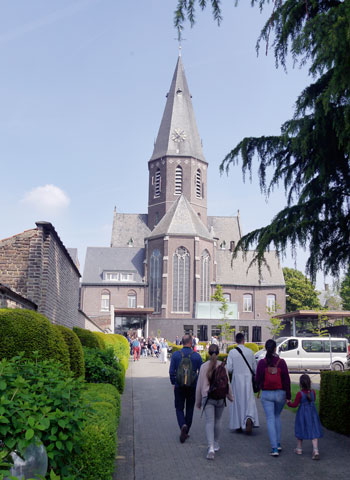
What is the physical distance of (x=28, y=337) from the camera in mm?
6391

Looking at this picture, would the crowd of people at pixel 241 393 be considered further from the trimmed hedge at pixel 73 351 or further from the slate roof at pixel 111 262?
the slate roof at pixel 111 262

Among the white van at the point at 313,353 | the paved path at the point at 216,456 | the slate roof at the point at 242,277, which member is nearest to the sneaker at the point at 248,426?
the paved path at the point at 216,456

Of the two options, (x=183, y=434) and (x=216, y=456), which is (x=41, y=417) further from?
(x=183, y=434)

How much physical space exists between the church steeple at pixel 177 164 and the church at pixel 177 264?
14 centimetres

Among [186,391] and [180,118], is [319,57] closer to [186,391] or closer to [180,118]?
[186,391]

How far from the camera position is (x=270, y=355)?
7551 millimetres

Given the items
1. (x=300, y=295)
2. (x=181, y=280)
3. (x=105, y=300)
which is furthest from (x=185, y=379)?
(x=300, y=295)

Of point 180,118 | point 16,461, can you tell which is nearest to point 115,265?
point 180,118

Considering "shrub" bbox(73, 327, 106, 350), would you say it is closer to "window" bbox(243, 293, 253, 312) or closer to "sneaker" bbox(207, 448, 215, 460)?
"sneaker" bbox(207, 448, 215, 460)

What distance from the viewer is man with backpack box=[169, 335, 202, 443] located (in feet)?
25.9

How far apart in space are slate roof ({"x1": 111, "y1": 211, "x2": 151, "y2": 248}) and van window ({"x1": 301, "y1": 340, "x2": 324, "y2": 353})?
4872cm

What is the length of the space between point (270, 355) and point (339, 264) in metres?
2.34

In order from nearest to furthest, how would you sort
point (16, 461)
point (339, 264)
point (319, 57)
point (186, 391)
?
point (16, 461)
point (319, 57)
point (186, 391)
point (339, 264)

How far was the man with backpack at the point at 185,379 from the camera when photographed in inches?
311
